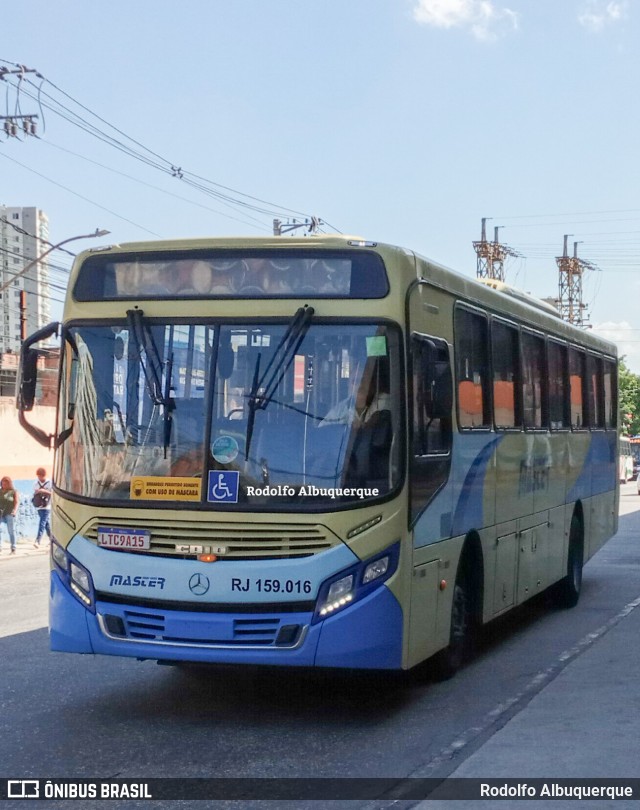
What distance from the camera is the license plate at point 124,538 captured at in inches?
316

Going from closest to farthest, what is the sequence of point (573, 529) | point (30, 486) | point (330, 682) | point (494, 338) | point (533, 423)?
point (330, 682) → point (494, 338) → point (533, 423) → point (573, 529) → point (30, 486)

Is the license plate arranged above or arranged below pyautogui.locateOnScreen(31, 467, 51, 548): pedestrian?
above

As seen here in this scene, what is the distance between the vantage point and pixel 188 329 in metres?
8.23

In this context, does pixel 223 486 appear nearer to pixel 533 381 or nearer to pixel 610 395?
pixel 533 381

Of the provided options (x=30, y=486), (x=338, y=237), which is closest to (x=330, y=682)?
(x=338, y=237)

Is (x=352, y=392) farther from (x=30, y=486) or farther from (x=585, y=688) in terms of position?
(x=30, y=486)

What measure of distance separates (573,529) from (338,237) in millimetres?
7503

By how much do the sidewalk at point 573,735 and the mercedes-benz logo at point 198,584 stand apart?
1.87 m

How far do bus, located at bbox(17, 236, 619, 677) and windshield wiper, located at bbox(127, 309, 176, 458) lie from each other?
1 cm

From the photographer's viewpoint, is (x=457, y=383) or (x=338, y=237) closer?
(x=338, y=237)

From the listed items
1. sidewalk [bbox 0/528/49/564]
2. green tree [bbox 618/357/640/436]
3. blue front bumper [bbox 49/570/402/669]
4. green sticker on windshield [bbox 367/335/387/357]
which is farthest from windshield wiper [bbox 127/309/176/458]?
green tree [bbox 618/357/640/436]

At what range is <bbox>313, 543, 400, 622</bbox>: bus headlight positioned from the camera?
7777 mm

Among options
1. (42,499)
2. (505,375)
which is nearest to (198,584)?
(505,375)

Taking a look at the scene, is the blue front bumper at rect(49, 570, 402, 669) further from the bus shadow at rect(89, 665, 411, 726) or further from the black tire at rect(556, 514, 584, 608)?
the black tire at rect(556, 514, 584, 608)
